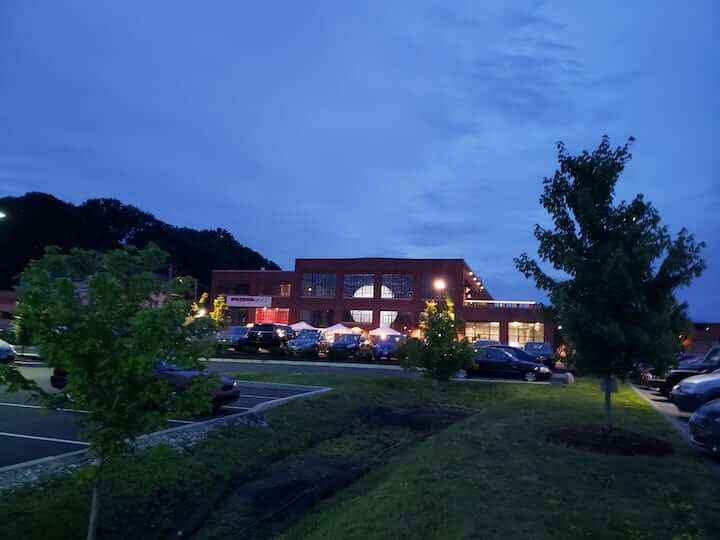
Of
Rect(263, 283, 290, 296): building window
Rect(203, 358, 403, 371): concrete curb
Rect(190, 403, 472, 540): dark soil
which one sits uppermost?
Rect(263, 283, 290, 296): building window

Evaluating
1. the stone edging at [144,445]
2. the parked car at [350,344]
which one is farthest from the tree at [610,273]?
the parked car at [350,344]

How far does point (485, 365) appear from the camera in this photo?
2531cm

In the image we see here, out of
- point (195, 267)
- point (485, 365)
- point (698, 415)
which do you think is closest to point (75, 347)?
point (698, 415)

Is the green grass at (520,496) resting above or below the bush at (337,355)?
below

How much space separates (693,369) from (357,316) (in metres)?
46.6

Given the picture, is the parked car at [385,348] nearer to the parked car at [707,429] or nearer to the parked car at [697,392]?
the parked car at [697,392]

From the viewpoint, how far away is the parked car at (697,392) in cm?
1288

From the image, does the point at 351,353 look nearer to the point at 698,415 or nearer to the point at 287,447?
the point at 287,447

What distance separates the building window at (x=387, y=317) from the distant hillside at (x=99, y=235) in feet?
78.3

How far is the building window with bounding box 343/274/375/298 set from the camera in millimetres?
64562

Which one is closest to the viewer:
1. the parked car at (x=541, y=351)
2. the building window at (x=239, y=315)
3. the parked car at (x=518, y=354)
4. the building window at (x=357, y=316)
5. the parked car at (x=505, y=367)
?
the parked car at (x=505, y=367)

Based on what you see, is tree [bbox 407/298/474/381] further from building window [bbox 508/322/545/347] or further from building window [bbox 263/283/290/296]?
building window [bbox 263/283/290/296]

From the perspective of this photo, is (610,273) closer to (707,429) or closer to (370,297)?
(707,429)

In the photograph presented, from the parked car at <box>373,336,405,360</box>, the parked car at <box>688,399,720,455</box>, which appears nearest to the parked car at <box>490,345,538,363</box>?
the parked car at <box>373,336,405,360</box>
